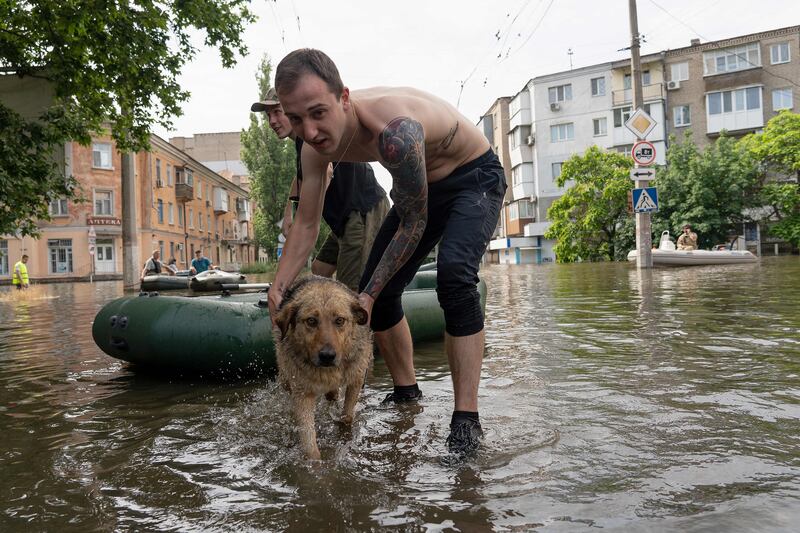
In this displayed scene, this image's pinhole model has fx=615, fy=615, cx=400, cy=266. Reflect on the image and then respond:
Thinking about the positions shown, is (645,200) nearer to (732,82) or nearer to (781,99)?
(732,82)

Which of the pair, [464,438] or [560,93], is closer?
[464,438]

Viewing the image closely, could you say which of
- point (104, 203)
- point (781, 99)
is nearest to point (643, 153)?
point (781, 99)

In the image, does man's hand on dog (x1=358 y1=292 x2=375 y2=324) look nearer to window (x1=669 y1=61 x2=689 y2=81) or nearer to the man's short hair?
the man's short hair

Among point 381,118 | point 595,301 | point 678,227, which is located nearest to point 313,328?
point 381,118

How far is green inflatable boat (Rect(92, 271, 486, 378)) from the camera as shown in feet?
17.8

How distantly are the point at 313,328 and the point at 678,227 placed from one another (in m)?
38.6

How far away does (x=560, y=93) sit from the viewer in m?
59.7

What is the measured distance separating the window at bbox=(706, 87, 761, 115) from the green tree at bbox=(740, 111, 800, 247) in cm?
880

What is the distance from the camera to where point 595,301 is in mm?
11492

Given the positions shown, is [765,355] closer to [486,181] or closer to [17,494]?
[486,181]

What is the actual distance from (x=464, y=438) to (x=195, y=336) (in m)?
2.99

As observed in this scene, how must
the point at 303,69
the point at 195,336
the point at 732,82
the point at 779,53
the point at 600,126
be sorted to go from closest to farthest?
the point at 303,69 < the point at 195,336 < the point at 779,53 < the point at 732,82 < the point at 600,126

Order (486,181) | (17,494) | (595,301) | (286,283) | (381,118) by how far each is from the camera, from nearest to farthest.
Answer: (17,494), (381,118), (486,181), (286,283), (595,301)

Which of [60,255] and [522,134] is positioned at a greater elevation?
[522,134]
